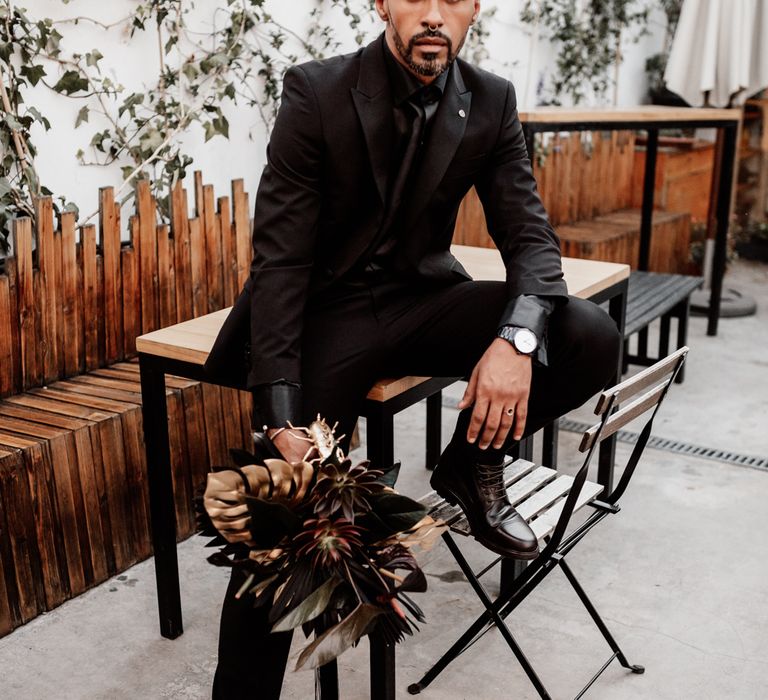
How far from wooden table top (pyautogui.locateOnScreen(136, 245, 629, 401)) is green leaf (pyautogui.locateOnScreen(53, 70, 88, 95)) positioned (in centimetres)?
129

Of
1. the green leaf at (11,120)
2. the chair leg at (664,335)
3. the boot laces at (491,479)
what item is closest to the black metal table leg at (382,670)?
the boot laces at (491,479)

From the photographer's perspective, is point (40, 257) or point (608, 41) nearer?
point (40, 257)

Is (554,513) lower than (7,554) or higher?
higher

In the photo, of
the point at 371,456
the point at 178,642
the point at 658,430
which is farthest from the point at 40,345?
the point at 658,430

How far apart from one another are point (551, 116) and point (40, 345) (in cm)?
255

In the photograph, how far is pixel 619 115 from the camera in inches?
199

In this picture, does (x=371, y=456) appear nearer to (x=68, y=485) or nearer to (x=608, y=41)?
(x=68, y=485)

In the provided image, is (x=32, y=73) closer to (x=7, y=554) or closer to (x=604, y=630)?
(x=7, y=554)

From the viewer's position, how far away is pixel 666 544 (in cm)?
A: 346

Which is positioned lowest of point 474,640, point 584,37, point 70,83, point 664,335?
point 474,640

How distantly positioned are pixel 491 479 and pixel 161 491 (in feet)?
3.12

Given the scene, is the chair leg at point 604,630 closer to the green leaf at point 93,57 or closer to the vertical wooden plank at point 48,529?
the vertical wooden plank at point 48,529

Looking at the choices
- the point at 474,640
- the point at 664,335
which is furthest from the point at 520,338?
the point at 664,335

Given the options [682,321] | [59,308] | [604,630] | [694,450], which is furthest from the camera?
[682,321]
